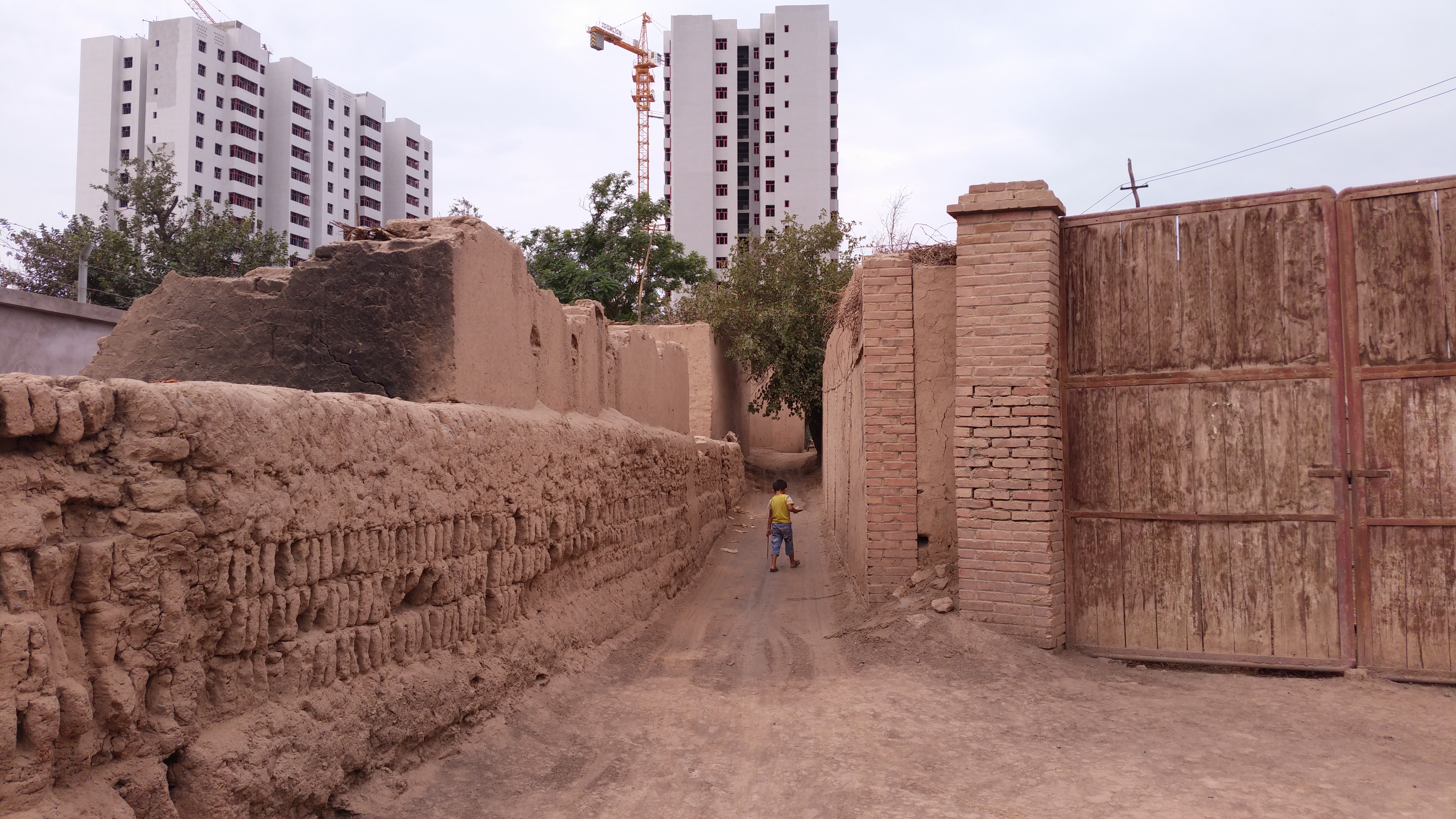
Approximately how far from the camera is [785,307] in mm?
19406

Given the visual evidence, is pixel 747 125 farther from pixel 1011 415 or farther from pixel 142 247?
pixel 1011 415

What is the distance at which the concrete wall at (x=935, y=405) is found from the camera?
679 centimetres

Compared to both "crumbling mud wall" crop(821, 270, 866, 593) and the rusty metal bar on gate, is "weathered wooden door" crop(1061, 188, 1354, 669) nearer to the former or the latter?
the rusty metal bar on gate

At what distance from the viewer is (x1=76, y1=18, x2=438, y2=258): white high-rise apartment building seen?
49.5 meters


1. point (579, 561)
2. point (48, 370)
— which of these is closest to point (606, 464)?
point (579, 561)

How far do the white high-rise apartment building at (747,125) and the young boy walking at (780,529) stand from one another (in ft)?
154

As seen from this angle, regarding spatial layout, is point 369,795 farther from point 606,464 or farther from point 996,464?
point 996,464

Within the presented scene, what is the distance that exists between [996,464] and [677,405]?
5978mm

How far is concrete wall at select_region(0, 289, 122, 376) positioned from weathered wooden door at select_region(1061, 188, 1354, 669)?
33.6ft

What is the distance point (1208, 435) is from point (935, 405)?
188 centimetres

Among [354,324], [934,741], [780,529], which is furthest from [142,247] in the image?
[934,741]

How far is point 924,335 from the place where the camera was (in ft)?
22.7

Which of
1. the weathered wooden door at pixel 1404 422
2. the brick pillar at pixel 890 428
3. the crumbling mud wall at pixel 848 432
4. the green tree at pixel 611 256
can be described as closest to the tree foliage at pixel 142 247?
the green tree at pixel 611 256

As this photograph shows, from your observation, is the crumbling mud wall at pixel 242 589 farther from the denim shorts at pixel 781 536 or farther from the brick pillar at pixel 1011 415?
the denim shorts at pixel 781 536
